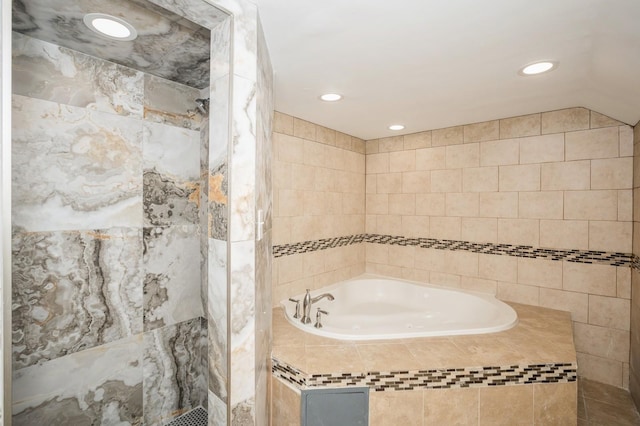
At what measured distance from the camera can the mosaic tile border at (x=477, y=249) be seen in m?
2.40

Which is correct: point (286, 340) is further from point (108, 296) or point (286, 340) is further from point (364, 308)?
point (364, 308)

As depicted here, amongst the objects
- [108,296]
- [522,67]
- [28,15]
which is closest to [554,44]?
[522,67]

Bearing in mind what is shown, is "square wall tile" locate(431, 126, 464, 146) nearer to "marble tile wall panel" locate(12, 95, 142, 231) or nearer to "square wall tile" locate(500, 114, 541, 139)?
"square wall tile" locate(500, 114, 541, 139)

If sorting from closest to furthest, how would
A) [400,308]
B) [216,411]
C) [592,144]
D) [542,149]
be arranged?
[216,411], [592,144], [542,149], [400,308]

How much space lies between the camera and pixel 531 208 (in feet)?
8.93

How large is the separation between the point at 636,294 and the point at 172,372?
3446 mm

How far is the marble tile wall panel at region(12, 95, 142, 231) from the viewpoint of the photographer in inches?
58.8

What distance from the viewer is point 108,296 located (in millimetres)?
1774

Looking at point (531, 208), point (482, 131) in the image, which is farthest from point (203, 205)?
point (531, 208)

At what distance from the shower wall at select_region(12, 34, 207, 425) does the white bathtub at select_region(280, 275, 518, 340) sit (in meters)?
1.00

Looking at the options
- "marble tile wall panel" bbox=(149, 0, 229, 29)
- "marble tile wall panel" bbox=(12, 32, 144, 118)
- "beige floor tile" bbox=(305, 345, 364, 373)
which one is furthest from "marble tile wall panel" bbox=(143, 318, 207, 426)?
"marble tile wall panel" bbox=(149, 0, 229, 29)

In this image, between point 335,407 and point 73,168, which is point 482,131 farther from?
point 73,168

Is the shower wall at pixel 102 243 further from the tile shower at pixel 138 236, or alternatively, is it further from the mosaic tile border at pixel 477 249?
the mosaic tile border at pixel 477 249

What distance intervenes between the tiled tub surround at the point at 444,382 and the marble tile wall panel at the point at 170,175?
1.19 meters
